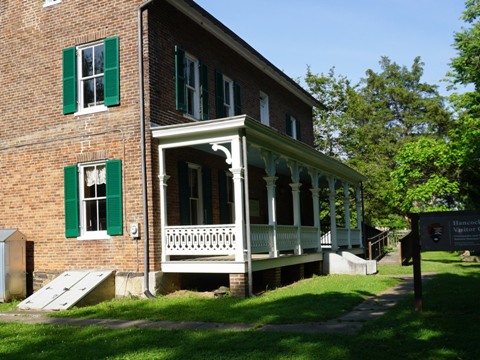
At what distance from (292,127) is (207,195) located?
30.1 feet

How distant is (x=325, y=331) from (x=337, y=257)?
31.7 ft

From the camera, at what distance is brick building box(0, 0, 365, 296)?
13.0m

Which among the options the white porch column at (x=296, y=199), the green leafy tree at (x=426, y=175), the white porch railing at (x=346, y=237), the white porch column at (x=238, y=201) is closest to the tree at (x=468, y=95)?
the green leafy tree at (x=426, y=175)

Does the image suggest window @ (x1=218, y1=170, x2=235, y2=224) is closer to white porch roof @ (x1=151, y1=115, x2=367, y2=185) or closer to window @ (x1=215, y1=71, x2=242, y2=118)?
white porch roof @ (x1=151, y1=115, x2=367, y2=185)

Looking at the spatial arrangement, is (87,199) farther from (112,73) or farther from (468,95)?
(468,95)

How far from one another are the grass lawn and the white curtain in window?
339 centimetres

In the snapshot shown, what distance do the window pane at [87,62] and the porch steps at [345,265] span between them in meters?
9.01

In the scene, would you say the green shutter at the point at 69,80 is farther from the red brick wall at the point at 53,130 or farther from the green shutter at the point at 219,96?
the green shutter at the point at 219,96

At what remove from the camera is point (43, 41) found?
49.1 ft

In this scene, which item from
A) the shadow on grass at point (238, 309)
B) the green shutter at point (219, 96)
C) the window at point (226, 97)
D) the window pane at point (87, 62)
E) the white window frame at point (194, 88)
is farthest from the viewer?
the window at point (226, 97)

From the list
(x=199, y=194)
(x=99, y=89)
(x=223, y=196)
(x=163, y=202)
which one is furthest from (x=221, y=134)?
(x=223, y=196)

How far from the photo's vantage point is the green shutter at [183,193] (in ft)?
46.4

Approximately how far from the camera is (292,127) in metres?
23.7

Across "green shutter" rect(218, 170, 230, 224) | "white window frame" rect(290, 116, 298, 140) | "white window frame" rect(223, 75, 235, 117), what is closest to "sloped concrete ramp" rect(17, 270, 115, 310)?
"green shutter" rect(218, 170, 230, 224)
